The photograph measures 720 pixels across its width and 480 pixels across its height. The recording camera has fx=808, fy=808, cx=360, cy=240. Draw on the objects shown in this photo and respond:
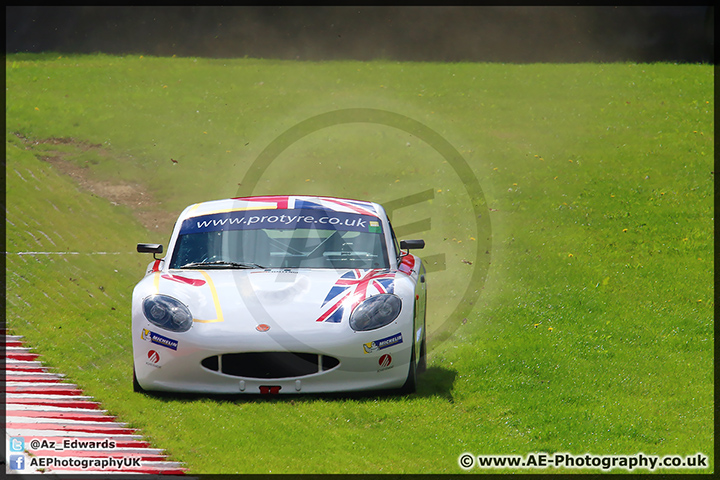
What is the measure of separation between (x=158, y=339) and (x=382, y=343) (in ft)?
5.81

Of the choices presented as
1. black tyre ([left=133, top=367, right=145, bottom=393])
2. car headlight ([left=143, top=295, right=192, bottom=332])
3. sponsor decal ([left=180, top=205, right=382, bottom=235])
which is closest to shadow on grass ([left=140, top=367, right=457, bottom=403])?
black tyre ([left=133, top=367, right=145, bottom=393])

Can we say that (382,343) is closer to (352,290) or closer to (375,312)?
(375,312)

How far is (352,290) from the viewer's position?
264 inches

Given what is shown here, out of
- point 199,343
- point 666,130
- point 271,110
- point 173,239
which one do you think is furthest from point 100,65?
point 199,343

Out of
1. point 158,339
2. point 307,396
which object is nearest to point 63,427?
point 158,339

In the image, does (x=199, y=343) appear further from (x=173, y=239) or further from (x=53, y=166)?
(x=53, y=166)

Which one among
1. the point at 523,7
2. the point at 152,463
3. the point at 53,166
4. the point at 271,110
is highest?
the point at 523,7

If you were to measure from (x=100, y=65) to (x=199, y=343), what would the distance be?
20.4 meters

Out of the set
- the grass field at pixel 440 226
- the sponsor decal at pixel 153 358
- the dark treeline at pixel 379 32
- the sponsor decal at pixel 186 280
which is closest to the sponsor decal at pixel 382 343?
the grass field at pixel 440 226

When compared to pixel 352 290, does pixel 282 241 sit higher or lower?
higher

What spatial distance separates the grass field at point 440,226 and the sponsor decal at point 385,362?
29cm

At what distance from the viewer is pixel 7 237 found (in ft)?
42.2

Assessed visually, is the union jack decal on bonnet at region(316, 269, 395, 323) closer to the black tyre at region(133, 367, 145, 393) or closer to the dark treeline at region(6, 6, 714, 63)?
the black tyre at region(133, 367, 145, 393)

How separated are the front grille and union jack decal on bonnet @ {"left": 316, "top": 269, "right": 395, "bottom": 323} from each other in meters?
0.35
